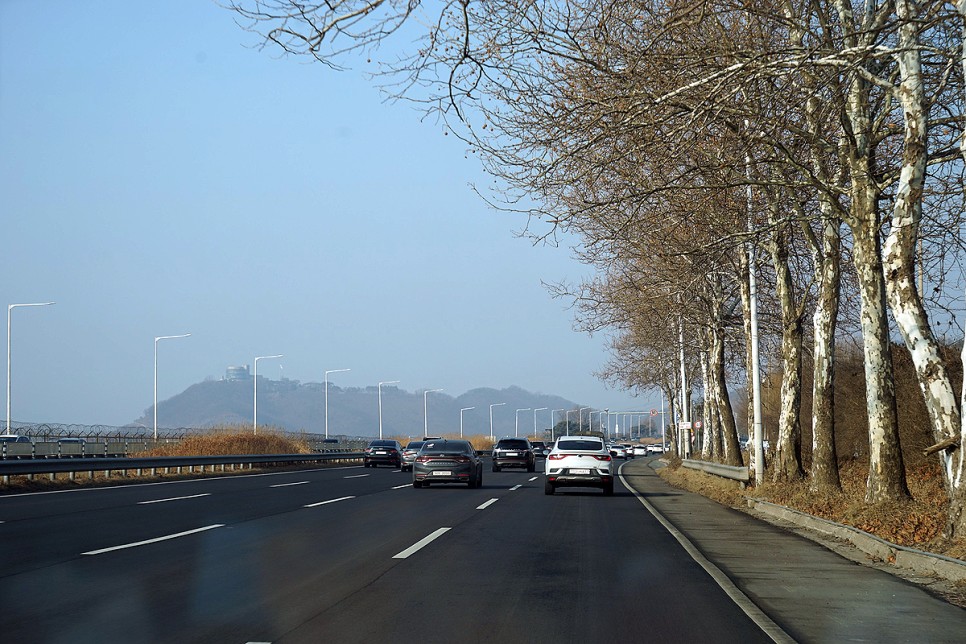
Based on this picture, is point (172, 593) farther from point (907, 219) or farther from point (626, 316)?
point (626, 316)

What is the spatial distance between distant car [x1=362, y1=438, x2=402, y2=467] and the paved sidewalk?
133 ft

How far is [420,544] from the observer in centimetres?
1477

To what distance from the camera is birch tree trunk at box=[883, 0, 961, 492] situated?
14.0 meters

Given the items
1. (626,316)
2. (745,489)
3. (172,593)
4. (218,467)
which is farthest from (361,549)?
(218,467)

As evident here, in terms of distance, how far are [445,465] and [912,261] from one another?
1850 centimetres

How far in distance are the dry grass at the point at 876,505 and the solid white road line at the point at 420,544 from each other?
6527mm

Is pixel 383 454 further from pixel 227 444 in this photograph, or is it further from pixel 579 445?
pixel 579 445

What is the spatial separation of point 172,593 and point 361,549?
14.1 ft

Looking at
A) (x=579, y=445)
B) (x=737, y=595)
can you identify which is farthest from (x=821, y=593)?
(x=579, y=445)

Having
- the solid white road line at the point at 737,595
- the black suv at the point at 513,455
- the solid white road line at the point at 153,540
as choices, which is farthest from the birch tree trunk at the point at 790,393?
the black suv at the point at 513,455

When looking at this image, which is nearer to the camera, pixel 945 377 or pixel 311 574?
pixel 311 574

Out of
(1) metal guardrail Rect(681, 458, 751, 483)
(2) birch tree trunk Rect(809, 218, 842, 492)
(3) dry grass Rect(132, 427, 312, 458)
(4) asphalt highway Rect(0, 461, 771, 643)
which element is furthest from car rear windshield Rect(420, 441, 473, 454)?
(3) dry grass Rect(132, 427, 312, 458)

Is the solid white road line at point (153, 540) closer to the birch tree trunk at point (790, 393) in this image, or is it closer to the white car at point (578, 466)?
the white car at point (578, 466)

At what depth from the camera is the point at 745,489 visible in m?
26.8
